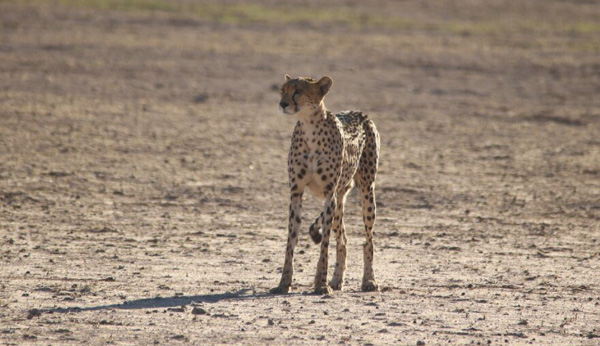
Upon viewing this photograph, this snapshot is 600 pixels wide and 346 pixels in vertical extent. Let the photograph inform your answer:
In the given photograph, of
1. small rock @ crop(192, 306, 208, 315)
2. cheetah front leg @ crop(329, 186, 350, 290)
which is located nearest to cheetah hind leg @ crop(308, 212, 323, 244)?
cheetah front leg @ crop(329, 186, 350, 290)

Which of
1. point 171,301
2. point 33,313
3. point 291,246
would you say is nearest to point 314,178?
point 291,246

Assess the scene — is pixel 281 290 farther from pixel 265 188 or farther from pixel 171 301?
pixel 265 188

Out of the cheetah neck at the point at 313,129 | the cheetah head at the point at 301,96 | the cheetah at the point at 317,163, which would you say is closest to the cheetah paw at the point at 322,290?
the cheetah at the point at 317,163

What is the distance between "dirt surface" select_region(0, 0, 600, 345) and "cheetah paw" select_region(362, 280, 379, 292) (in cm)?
8

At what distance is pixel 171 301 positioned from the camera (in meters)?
7.71

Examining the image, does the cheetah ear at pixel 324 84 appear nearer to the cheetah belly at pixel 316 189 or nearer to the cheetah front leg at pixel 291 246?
the cheetah belly at pixel 316 189

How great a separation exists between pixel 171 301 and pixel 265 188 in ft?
15.4

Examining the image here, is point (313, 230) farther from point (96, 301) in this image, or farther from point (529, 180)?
point (529, 180)

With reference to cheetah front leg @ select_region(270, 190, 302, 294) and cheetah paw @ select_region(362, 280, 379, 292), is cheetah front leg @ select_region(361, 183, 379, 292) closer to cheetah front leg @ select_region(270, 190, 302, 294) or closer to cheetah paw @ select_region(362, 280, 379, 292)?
cheetah paw @ select_region(362, 280, 379, 292)

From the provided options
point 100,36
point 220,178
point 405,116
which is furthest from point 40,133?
point 100,36

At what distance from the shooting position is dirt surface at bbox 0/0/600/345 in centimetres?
745

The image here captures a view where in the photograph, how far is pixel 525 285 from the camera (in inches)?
338

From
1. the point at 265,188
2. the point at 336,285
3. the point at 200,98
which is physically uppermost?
the point at 200,98

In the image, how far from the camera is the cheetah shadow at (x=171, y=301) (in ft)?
24.5
